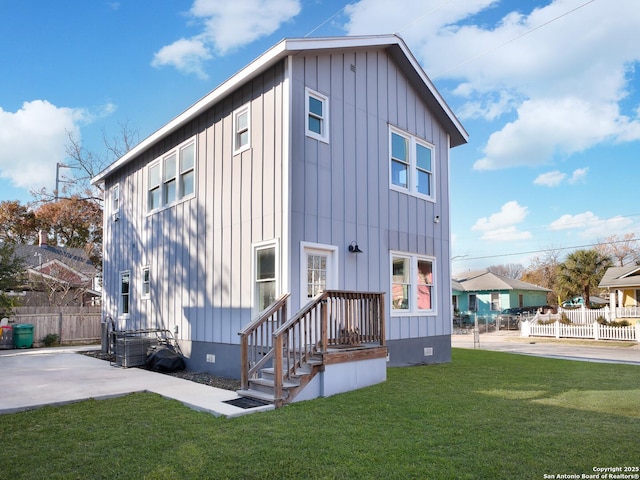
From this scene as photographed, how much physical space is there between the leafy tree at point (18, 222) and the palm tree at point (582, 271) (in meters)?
34.3

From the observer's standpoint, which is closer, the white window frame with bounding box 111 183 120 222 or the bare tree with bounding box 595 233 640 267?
the white window frame with bounding box 111 183 120 222

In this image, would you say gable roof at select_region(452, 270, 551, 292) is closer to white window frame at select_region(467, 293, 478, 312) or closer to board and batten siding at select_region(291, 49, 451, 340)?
white window frame at select_region(467, 293, 478, 312)

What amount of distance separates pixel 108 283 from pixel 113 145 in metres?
11.1

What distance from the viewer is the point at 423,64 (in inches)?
461

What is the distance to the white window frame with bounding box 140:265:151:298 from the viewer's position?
12.4m

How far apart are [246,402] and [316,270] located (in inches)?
116

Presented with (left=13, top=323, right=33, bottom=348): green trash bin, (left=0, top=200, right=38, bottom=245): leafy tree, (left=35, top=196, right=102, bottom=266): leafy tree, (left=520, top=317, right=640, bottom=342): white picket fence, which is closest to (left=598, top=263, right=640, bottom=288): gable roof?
(left=520, top=317, right=640, bottom=342): white picket fence

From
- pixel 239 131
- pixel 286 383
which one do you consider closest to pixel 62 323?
pixel 239 131

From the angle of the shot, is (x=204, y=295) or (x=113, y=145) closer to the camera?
(x=204, y=295)

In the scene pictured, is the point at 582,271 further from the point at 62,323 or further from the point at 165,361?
the point at 62,323

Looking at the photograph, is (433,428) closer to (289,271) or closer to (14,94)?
→ (289,271)

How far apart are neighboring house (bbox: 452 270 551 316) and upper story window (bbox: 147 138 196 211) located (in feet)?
86.4

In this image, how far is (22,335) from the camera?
1547cm

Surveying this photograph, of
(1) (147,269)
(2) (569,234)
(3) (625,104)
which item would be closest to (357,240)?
(1) (147,269)
